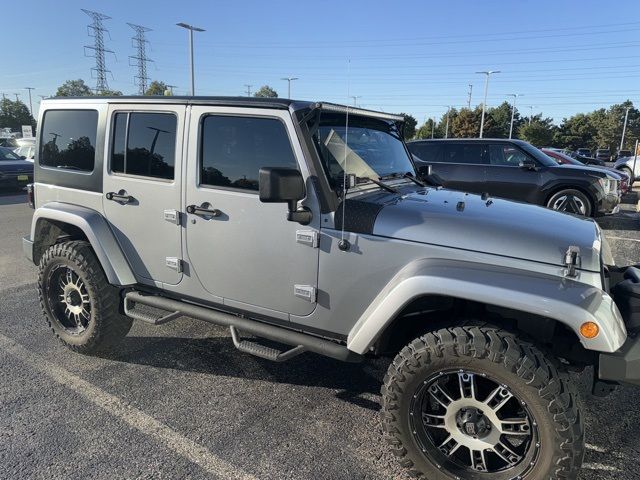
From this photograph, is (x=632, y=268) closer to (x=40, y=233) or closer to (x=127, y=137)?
(x=127, y=137)

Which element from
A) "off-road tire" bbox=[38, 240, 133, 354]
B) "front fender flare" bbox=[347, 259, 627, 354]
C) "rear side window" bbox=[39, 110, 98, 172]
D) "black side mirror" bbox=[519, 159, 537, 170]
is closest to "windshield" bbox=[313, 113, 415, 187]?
"front fender flare" bbox=[347, 259, 627, 354]

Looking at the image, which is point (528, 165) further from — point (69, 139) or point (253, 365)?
point (69, 139)

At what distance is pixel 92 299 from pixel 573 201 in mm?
9031

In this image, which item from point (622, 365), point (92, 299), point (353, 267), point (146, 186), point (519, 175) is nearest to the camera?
point (622, 365)

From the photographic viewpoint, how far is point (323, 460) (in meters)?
2.65

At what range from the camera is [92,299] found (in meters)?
3.69

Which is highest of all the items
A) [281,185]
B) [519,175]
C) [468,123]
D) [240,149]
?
[468,123]

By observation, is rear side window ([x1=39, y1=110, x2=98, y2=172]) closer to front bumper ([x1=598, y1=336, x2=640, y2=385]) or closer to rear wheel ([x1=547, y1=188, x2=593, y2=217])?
front bumper ([x1=598, y1=336, x2=640, y2=385])

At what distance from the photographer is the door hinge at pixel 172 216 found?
3.25m

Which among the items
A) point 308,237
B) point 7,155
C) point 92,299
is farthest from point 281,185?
point 7,155

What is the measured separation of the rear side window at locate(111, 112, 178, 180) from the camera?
3.32 meters

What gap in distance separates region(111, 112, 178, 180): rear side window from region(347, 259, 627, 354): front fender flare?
176 cm

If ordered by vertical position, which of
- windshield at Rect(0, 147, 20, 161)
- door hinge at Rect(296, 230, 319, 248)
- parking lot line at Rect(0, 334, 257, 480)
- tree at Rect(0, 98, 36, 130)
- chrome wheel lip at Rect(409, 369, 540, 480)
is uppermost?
tree at Rect(0, 98, 36, 130)

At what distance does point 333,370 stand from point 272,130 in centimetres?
186
